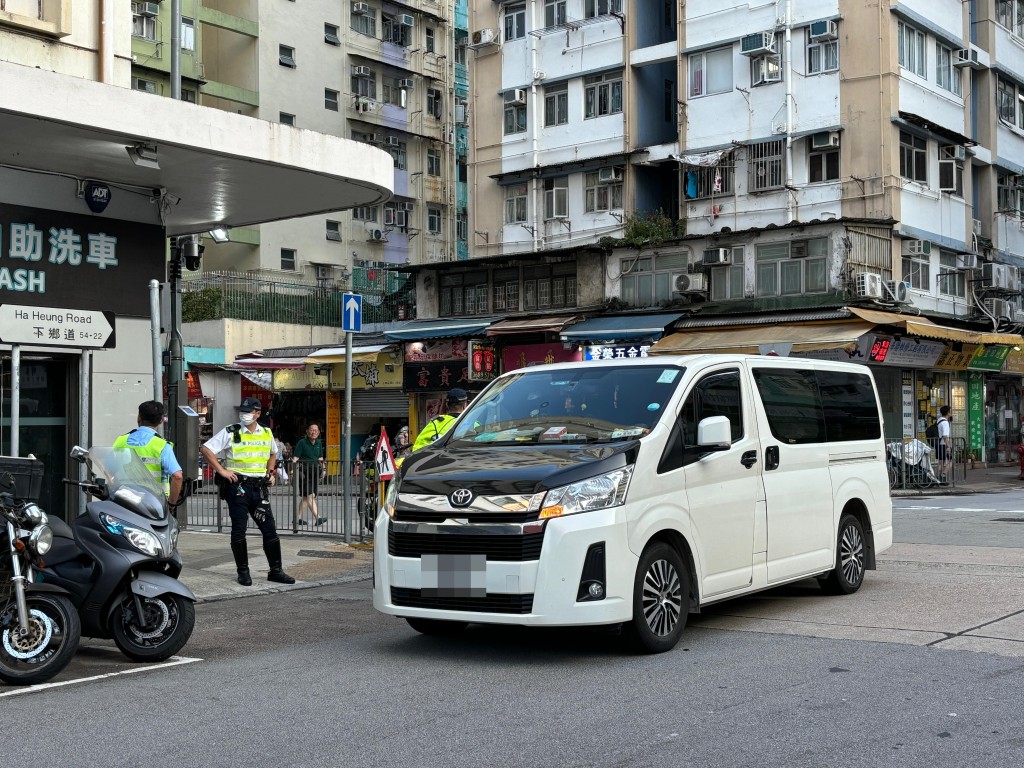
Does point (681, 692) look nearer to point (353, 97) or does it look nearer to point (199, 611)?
point (199, 611)

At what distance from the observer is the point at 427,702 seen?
6.21 m

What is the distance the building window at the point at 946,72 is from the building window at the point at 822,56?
358 cm

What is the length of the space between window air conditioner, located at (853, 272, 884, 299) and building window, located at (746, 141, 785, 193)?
4048mm

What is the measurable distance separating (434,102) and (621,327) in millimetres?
24008

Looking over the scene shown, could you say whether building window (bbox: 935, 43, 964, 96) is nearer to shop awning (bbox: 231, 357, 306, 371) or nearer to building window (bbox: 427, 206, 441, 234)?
shop awning (bbox: 231, 357, 306, 371)

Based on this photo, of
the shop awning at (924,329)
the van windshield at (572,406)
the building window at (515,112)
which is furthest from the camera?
the building window at (515,112)

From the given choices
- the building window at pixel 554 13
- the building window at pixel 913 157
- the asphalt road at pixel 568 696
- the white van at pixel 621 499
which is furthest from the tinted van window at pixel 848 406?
the building window at pixel 554 13

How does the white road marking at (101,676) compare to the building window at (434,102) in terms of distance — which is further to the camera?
the building window at (434,102)

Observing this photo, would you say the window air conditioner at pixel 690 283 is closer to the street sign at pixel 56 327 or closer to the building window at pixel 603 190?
the building window at pixel 603 190

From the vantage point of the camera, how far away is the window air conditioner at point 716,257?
29.8 m

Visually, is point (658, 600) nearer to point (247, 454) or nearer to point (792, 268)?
point (247, 454)

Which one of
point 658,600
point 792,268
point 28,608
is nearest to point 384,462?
point 658,600

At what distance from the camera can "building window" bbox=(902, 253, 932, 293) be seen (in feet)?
98.7

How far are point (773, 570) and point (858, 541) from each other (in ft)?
5.55
